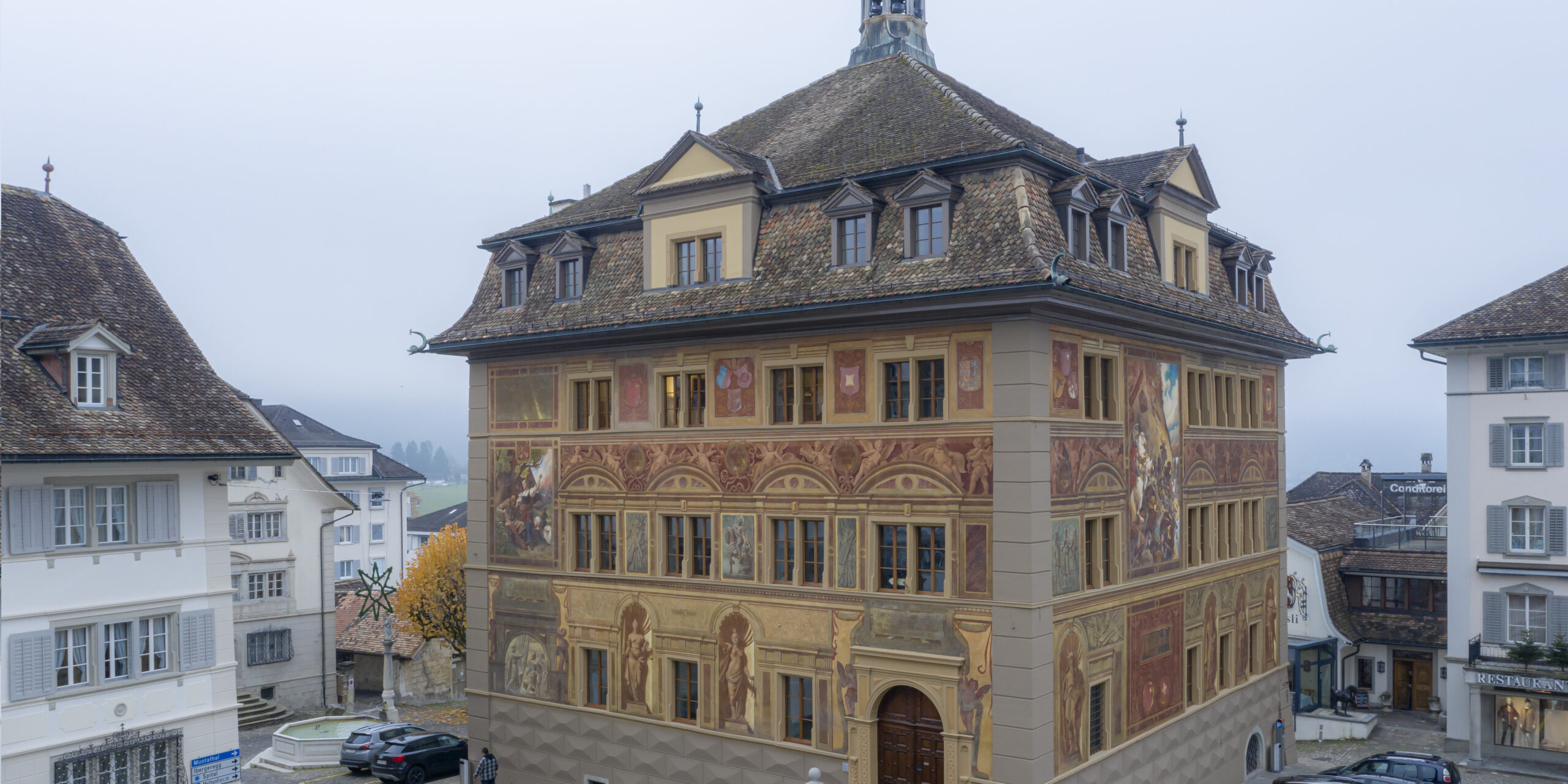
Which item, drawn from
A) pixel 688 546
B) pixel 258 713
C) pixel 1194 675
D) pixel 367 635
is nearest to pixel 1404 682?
pixel 1194 675

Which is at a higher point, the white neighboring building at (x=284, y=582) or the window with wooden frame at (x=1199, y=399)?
the window with wooden frame at (x=1199, y=399)

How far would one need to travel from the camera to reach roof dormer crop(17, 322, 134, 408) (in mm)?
26812

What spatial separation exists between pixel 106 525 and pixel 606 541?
1149 centimetres

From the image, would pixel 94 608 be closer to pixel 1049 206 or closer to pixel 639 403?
pixel 639 403

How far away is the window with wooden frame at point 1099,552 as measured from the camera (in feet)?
84.6

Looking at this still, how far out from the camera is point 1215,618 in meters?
31.9

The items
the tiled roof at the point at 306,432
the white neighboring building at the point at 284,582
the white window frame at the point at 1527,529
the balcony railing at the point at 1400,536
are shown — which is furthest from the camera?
the tiled roof at the point at 306,432

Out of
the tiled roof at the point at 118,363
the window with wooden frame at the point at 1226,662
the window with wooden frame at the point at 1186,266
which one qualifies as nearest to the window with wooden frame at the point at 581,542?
the tiled roof at the point at 118,363

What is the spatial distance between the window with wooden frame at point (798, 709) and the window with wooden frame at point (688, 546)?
3.31 meters

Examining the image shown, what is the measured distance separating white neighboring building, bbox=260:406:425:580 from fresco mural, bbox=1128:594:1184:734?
53.6m

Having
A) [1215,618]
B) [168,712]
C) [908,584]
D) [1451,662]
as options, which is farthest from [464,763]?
[1451,662]

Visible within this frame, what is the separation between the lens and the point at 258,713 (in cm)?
4519

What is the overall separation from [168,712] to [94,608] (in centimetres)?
329

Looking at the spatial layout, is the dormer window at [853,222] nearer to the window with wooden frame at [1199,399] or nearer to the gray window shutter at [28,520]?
the window with wooden frame at [1199,399]
